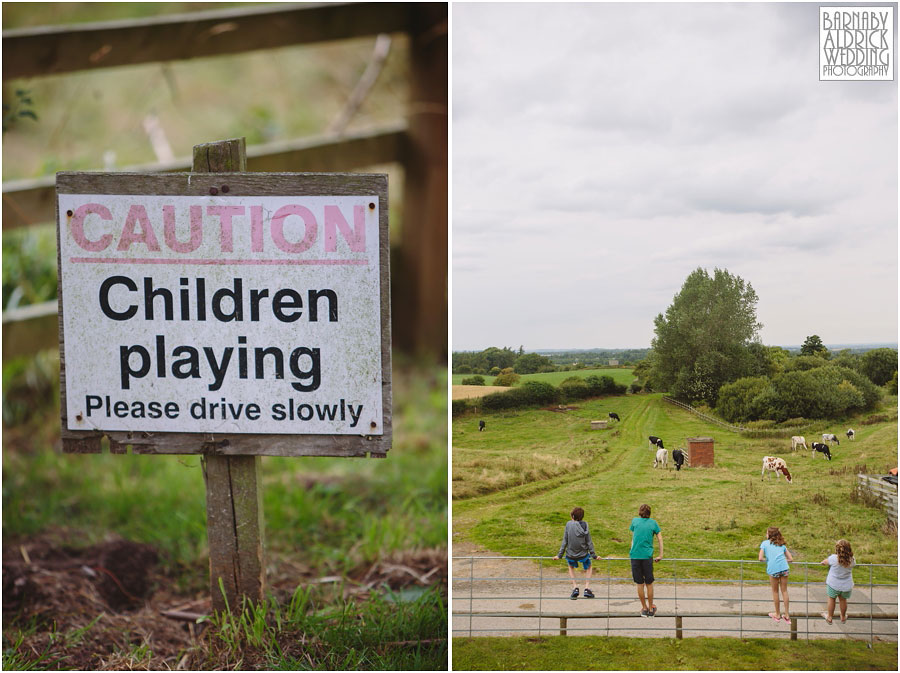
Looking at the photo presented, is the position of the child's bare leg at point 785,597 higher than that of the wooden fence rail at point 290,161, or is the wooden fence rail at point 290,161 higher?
the wooden fence rail at point 290,161

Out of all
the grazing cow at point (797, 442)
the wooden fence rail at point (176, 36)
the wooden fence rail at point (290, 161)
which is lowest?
the grazing cow at point (797, 442)

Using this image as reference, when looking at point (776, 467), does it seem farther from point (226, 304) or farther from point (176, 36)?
point (176, 36)

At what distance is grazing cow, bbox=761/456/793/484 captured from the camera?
2980 millimetres

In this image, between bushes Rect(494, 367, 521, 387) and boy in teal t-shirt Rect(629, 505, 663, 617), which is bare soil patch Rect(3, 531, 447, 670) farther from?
bushes Rect(494, 367, 521, 387)

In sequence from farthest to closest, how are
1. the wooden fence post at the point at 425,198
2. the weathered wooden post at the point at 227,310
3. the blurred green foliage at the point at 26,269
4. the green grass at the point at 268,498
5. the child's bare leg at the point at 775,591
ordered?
1. the wooden fence post at the point at 425,198
2. the blurred green foliage at the point at 26,269
3. the green grass at the point at 268,498
4. the child's bare leg at the point at 775,591
5. the weathered wooden post at the point at 227,310

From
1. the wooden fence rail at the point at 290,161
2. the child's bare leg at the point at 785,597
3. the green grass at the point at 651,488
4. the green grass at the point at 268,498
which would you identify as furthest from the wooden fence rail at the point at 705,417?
the wooden fence rail at the point at 290,161

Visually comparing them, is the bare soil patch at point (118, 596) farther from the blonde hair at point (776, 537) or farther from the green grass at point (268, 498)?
the blonde hair at point (776, 537)

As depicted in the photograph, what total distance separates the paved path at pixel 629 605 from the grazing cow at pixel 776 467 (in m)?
0.47

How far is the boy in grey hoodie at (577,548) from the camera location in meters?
2.98

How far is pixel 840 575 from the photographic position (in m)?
2.92

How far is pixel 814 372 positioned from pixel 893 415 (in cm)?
39

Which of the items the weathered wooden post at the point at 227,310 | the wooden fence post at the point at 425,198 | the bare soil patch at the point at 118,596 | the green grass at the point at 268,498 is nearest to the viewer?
the weathered wooden post at the point at 227,310

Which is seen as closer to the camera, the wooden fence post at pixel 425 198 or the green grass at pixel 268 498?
the green grass at pixel 268 498

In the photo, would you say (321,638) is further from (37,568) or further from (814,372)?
(814,372)
